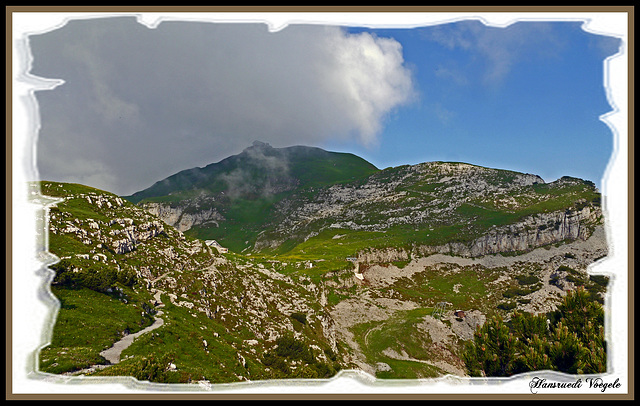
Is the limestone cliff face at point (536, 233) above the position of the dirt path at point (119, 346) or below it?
above

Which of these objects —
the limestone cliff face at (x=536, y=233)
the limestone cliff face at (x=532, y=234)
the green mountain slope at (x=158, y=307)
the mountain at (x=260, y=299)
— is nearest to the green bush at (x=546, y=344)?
the mountain at (x=260, y=299)

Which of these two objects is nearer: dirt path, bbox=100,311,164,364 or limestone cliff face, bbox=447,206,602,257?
dirt path, bbox=100,311,164,364

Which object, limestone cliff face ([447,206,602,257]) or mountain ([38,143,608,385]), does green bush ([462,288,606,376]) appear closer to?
mountain ([38,143,608,385])

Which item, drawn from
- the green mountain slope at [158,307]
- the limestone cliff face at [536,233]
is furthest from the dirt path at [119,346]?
the limestone cliff face at [536,233]

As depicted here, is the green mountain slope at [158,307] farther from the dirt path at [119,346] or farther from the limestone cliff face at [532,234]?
the limestone cliff face at [532,234]

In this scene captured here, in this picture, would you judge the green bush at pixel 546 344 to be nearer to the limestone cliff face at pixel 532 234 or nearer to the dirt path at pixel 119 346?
the dirt path at pixel 119 346

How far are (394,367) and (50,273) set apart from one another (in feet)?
176

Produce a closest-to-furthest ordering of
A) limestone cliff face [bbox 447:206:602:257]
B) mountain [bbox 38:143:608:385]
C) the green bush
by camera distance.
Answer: the green bush → mountain [bbox 38:143:608:385] → limestone cliff face [bbox 447:206:602:257]

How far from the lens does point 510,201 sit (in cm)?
19475

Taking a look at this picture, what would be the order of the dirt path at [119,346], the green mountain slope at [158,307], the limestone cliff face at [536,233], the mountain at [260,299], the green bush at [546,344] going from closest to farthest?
the green bush at [546,344], the dirt path at [119,346], the green mountain slope at [158,307], the mountain at [260,299], the limestone cliff face at [536,233]

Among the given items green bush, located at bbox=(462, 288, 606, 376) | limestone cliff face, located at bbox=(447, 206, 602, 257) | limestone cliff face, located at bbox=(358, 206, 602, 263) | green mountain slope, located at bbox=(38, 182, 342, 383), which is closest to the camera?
green bush, located at bbox=(462, 288, 606, 376)

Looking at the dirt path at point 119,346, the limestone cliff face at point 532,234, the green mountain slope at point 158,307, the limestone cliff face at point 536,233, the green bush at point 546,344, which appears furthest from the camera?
the limestone cliff face at point 536,233

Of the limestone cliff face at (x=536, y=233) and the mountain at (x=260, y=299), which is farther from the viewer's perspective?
the limestone cliff face at (x=536, y=233)

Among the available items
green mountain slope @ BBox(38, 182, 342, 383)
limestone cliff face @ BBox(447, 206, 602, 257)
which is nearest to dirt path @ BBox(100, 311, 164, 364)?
green mountain slope @ BBox(38, 182, 342, 383)
